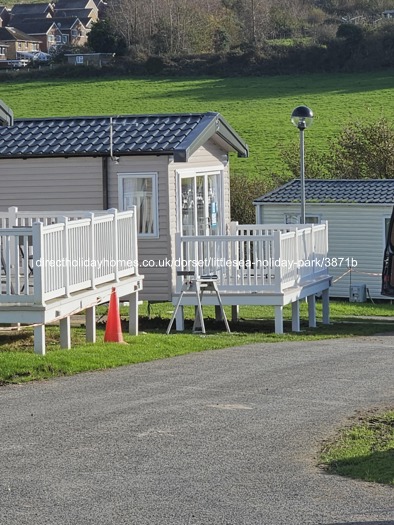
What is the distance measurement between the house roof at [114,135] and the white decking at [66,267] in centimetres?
269

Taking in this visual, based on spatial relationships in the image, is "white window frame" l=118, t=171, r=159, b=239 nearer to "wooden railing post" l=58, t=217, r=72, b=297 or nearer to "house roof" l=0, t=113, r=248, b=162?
"house roof" l=0, t=113, r=248, b=162

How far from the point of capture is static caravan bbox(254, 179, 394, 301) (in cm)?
3166

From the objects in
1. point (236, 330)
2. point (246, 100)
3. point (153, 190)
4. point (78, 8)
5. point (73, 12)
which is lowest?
point (236, 330)

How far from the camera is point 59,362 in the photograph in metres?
13.5

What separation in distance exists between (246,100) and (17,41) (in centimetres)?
5528

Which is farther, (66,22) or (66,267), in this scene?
(66,22)

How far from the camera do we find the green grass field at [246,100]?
55.0 meters

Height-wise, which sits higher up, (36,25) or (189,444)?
(36,25)

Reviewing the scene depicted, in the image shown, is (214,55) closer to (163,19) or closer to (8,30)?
(163,19)

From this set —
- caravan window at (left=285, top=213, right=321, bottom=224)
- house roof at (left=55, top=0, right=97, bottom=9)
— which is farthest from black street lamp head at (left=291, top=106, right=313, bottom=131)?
house roof at (left=55, top=0, right=97, bottom=9)

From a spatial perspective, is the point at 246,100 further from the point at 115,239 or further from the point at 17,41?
the point at 17,41

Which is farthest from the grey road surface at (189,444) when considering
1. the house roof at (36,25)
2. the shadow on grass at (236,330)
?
the house roof at (36,25)

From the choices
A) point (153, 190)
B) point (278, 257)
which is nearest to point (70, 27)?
point (153, 190)

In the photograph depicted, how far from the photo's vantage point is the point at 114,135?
826 inches
